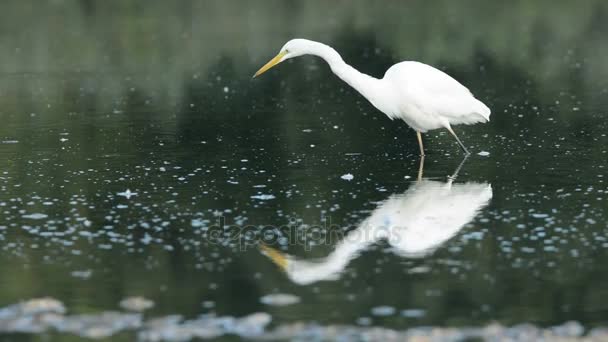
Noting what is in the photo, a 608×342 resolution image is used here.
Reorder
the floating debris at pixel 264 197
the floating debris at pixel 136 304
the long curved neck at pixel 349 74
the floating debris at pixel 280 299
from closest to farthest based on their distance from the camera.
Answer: the floating debris at pixel 136 304, the floating debris at pixel 280 299, the floating debris at pixel 264 197, the long curved neck at pixel 349 74

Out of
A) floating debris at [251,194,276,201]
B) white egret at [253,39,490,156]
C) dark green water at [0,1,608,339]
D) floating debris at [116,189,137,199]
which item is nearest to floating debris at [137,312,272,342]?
dark green water at [0,1,608,339]

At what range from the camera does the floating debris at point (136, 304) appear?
855 cm

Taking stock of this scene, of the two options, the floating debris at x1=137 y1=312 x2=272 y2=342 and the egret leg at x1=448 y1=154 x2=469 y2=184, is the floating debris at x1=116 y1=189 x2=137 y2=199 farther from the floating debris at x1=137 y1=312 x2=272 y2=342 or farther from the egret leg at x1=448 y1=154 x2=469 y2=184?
the floating debris at x1=137 y1=312 x2=272 y2=342

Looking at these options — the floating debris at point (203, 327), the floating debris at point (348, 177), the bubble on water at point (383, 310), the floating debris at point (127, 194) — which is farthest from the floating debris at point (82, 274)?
the floating debris at point (348, 177)

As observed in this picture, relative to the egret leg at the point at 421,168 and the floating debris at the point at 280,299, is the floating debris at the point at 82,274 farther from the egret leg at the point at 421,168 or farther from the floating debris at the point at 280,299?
the egret leg at the point at 421,168

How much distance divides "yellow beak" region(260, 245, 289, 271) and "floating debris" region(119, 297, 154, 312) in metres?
1.54

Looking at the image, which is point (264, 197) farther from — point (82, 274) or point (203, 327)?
point (203, 327)

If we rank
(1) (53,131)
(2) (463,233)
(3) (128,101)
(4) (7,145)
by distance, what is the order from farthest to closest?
(3) (128,101)
(1) (53,131)
(4) (7,145)
(2) (463,233)

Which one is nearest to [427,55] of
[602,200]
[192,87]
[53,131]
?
[192,87]

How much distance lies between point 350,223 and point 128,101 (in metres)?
11.4

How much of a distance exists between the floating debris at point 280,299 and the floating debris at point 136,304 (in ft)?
3.09

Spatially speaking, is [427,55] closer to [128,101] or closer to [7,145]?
[128,101]

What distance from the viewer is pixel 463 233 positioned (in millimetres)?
10711

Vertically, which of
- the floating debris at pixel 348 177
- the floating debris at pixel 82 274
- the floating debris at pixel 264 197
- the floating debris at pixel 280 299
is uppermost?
the floating debris at pixel 348 177
